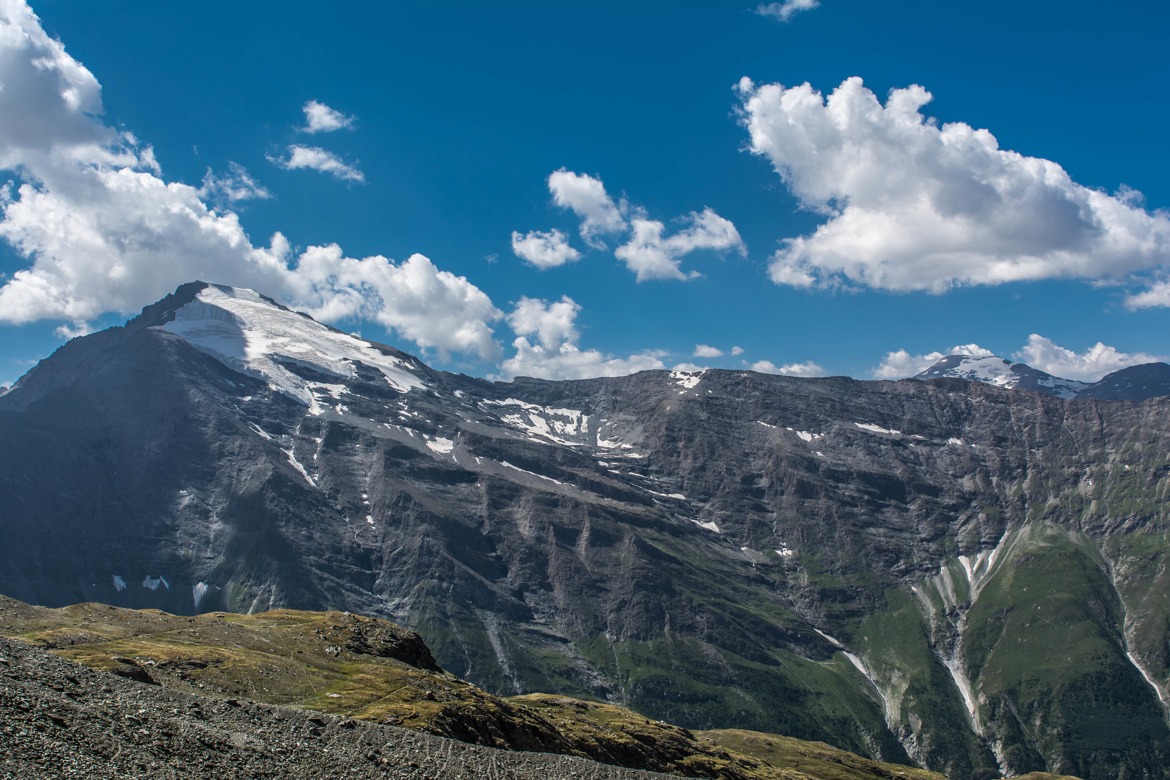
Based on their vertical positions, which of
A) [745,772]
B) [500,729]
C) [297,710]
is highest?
[297,710]

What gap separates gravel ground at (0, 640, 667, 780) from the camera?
194 ft

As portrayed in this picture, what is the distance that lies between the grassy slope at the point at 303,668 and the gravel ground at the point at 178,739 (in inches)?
471

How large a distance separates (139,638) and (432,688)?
128ft

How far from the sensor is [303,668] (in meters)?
119

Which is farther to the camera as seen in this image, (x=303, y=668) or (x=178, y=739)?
(x=303, y=668)

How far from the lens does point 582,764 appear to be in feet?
332

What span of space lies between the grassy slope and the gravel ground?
12.0m

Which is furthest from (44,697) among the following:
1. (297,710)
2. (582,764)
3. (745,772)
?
(745,772)

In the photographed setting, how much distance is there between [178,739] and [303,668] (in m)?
53.6

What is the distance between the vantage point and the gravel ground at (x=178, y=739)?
59.1 meters

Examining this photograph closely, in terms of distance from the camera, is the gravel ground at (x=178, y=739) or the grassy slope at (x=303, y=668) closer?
the gravel ground at (x=178, y=739)

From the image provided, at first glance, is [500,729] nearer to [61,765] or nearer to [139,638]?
[139,638]

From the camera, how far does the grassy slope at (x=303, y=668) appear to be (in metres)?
101

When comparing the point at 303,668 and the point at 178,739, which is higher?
the point at 178,739
